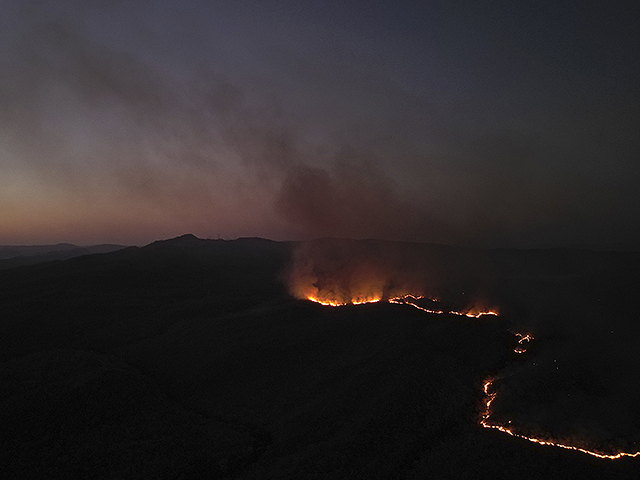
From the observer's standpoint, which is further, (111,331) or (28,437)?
(111,331)

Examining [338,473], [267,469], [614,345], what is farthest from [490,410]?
[614,345]

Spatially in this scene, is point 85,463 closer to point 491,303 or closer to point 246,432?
point 246,432

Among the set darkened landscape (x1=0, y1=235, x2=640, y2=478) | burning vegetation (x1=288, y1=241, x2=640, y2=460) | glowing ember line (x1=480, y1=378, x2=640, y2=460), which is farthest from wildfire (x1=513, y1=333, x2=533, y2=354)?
glowing ember line (x1=480, y1=378, x2=640, y2=460)

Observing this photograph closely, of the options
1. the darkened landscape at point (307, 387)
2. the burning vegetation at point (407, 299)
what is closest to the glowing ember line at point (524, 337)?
the burning vegetation at point (407, 299)

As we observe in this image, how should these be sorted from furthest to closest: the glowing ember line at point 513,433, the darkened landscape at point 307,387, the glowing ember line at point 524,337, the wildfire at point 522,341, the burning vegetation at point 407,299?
the glowing ember line at point 524,337
the wildfire at point 522,341
the burning vegetation at point 407,299
the darkened landscape at point 307,387
the glowing ember line at point 513,433

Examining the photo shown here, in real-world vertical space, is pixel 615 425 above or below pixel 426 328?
below

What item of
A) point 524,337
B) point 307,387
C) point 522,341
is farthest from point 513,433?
Result: point 524,337

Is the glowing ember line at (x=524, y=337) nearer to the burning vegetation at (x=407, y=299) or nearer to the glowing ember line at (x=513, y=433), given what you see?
the burning vegetation at (x=407, y=299)

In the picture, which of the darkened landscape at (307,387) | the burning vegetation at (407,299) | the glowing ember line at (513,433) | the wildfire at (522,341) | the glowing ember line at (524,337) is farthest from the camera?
the glowing ember line at (524,337)
